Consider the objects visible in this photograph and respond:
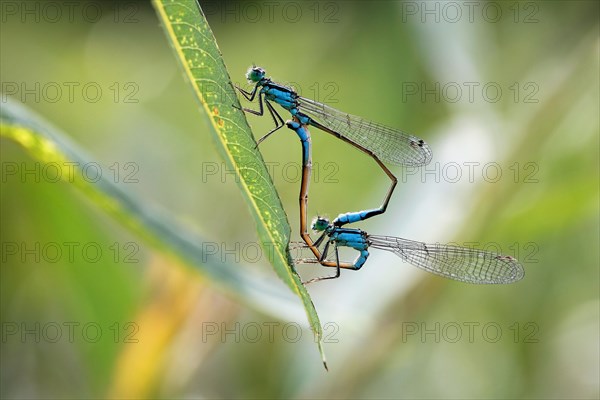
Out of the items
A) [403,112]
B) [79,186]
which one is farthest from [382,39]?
[79,186]

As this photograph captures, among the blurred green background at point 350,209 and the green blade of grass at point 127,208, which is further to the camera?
the blurred green background at point 350,209

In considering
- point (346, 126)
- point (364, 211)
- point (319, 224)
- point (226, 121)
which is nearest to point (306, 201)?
point (319, 224)

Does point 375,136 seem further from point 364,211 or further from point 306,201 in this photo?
point 306,201

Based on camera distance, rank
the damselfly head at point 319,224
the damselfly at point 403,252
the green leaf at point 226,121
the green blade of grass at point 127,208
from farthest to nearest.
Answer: the damselfly head at point 319,224, the damselfly at point 403,252, the green blade of grass at point 127,208, the green leaf at point 226,121

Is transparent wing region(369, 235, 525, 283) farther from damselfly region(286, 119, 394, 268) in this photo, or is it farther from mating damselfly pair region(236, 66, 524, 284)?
damselfly region(286, 119, 394, 268)

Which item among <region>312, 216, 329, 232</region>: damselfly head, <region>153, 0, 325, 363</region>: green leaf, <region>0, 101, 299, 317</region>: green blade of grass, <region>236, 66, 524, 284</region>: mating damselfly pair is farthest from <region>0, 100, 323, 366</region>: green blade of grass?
<region>312, 216, 329, 232</region>: damselfly head

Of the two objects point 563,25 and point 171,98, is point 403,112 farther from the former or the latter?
point 171,98

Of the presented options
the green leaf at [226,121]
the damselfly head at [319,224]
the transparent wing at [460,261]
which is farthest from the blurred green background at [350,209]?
the green leaf at [226,121]

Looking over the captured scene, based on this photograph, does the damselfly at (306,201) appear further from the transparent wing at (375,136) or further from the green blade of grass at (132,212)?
the green blade of grass at (132,212)
